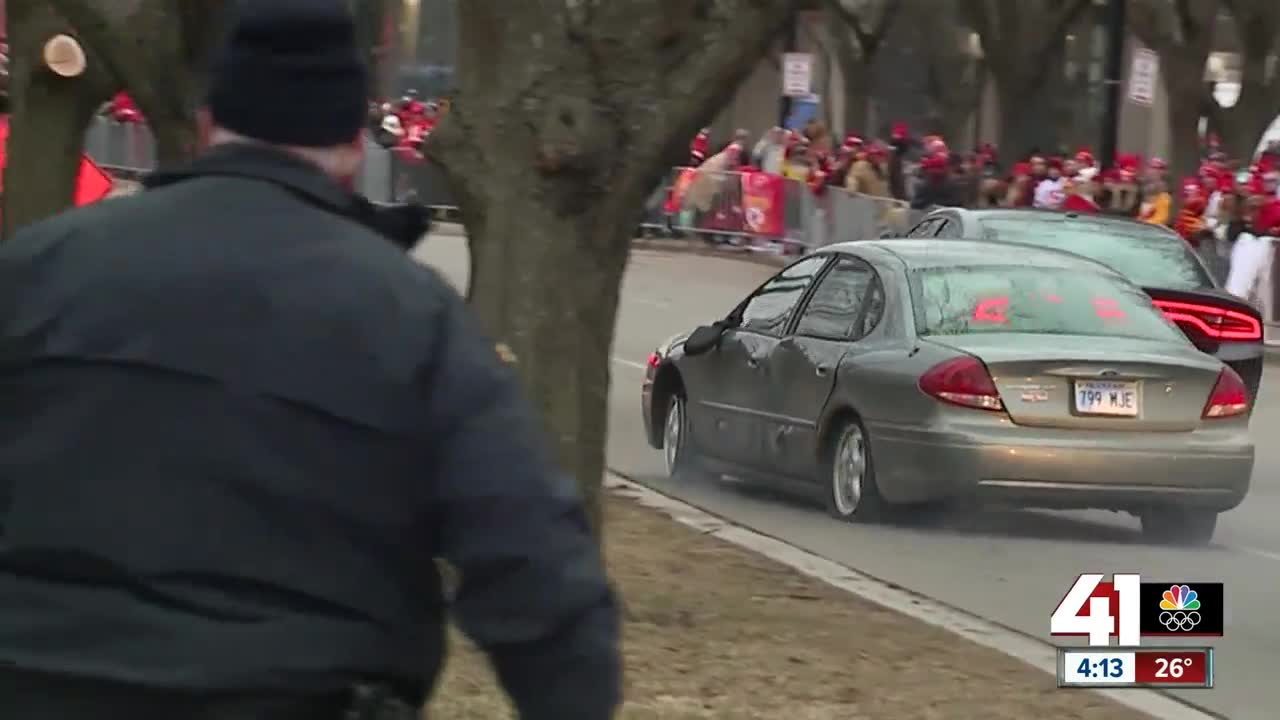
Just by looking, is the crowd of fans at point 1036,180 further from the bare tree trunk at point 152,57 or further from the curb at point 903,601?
the bare tree trunk at point 152,57

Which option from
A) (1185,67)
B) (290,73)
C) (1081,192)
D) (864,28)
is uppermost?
(290,73)

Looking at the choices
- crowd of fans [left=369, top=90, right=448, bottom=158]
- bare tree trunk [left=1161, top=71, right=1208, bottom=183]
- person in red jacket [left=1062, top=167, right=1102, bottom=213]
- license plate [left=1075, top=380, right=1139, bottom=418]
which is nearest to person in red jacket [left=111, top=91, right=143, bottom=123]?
crowd of fans [left=369, top=90, right=448, bottom=158]

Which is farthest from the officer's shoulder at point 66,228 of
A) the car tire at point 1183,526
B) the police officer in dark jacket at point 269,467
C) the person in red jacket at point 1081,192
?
the person in red jacket at point 1081,192

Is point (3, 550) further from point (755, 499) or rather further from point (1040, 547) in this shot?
point (755, 499)

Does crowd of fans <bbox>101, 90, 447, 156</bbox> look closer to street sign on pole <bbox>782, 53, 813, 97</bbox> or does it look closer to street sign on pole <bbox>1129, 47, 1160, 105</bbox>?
street sign on pole <bbox>782, 53, 813, 97</bbox>

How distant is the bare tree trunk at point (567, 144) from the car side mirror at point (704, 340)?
17.7ft

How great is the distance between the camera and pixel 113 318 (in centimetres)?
316

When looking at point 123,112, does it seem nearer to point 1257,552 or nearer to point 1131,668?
point 1257,552

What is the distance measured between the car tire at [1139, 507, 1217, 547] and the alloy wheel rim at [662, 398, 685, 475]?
2.90 m

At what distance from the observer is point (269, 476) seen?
3.09 meters

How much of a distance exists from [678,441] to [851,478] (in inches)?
81.7

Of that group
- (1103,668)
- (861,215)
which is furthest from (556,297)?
(861,215)

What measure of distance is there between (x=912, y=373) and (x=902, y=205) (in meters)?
21.4

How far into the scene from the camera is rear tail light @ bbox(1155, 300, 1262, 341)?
16938mm
